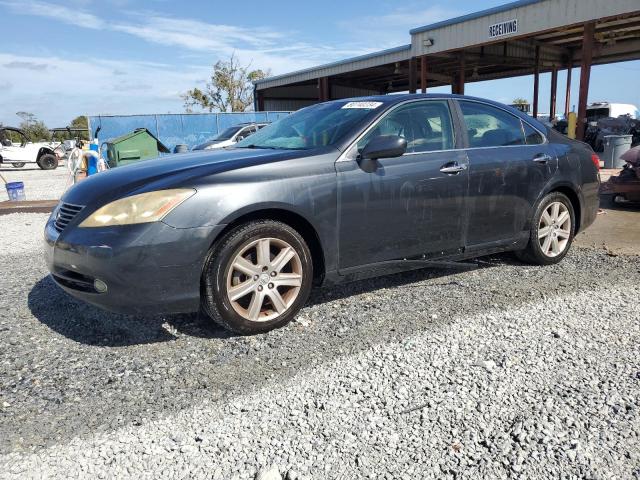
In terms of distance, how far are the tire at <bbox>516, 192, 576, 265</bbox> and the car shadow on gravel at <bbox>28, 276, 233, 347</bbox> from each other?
9.64 ft

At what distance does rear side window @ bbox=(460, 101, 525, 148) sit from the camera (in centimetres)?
423

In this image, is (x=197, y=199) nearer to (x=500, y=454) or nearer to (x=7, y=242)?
(x=500, y=454)

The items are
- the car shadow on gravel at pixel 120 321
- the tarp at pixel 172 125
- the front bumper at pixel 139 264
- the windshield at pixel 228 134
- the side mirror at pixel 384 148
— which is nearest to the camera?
the front bumper at pixel 139 264

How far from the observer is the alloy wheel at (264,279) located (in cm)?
314

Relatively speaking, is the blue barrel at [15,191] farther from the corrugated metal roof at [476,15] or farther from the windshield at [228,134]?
the corrugated metal roof at [476,15]

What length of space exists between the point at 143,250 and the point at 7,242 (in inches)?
189

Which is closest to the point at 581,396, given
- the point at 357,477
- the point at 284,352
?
the point at 357,477

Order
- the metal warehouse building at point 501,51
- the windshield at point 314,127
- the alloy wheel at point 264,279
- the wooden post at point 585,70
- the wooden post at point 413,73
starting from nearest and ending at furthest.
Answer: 1. the alloy wheel at point 264,279
2. the windshield at point 314,127
3. the wooden post at point 585,70
4. the metal warehouse building at point 501,51
5. the wooden post at point 413,73

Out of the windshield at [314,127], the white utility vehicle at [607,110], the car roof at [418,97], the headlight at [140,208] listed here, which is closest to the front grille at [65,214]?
the headlight at [140,208]

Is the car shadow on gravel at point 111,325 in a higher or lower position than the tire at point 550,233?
lower

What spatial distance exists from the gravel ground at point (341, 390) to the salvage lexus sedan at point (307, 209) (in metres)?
0.34

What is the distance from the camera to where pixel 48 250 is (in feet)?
10.7

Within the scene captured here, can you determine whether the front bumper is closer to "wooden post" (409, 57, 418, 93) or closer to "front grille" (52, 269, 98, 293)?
"front grille" (52, 269, 98, 293)

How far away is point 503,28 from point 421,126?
1350 centimetres
